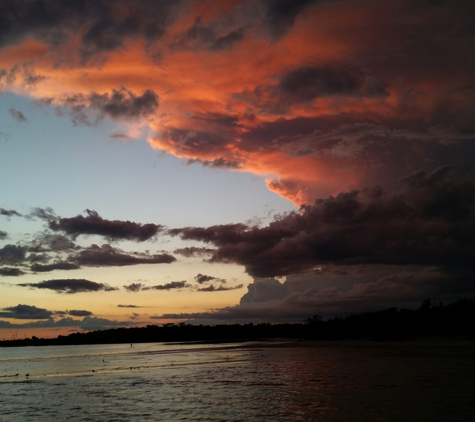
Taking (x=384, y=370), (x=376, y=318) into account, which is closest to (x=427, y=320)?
(x=376, y=318)

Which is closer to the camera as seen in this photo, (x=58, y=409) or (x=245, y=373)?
(x=58, y=409)

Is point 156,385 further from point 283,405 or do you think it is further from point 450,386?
point 450,386

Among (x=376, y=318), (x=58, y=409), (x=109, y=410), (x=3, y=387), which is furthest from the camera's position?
(x=376, y=318)

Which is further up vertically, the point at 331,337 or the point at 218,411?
the point at 218,411

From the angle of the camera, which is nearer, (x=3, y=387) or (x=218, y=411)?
(x=218, y=411)

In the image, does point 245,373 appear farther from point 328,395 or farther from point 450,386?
point 450,386

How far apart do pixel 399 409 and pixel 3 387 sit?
160ft

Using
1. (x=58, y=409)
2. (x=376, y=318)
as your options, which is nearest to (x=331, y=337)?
(x=376, y=318)

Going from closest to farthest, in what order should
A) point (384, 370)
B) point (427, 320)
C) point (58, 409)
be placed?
point (58, 409), point (384, 370), point (427, 320)

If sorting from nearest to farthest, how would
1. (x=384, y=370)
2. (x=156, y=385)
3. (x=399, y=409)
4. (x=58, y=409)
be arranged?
(x=399, y=409) → (x=58, y=409) → (x=156, y=385) → (x=384, y=370)

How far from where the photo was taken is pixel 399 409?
2945 cm

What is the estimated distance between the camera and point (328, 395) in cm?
3653

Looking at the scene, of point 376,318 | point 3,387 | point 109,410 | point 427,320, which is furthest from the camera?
point 376,318

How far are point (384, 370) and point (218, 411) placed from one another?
1094 inches
